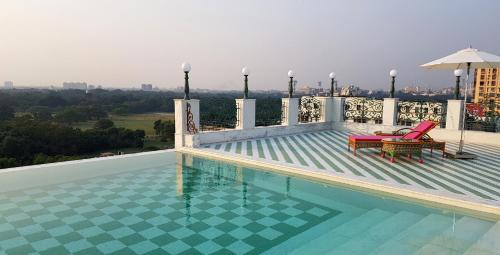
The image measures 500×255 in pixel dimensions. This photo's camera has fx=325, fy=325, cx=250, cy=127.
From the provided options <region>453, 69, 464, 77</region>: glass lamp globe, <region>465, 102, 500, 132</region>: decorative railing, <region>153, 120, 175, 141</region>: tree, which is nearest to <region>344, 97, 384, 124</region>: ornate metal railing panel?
<region>465, 102, 500, 132</region>: decorative railing

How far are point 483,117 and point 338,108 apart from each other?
5363 mm

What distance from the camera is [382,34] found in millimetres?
20516

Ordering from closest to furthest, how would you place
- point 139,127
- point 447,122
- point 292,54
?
point 447,122 < point 292,54 < point 139,127

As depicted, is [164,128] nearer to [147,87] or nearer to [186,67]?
[147,87]

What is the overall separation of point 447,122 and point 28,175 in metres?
12.7

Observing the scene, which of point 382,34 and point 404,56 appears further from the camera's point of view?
point 404,56

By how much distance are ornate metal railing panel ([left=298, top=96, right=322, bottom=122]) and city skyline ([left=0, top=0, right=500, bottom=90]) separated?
1094 millimetres

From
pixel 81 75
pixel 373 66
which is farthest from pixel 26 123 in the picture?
pixel 373 66

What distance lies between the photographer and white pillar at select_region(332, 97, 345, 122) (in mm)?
14648

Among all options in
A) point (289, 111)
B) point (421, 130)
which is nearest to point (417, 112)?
point (421, 130)

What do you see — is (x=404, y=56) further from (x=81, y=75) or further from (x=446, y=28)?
(x=81, y=75)

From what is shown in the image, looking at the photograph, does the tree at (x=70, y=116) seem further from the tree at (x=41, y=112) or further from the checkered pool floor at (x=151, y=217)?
the checkered pool floor at (x=151, y=217)

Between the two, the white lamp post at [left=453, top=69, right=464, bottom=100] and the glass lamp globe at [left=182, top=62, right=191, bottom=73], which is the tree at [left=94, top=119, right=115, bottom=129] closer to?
the glass lamp globe at [left=182, top=62, right=191, bottom=73]

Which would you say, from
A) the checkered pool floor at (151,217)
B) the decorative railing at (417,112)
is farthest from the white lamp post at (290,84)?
the checkered pool floor at (151,217)
